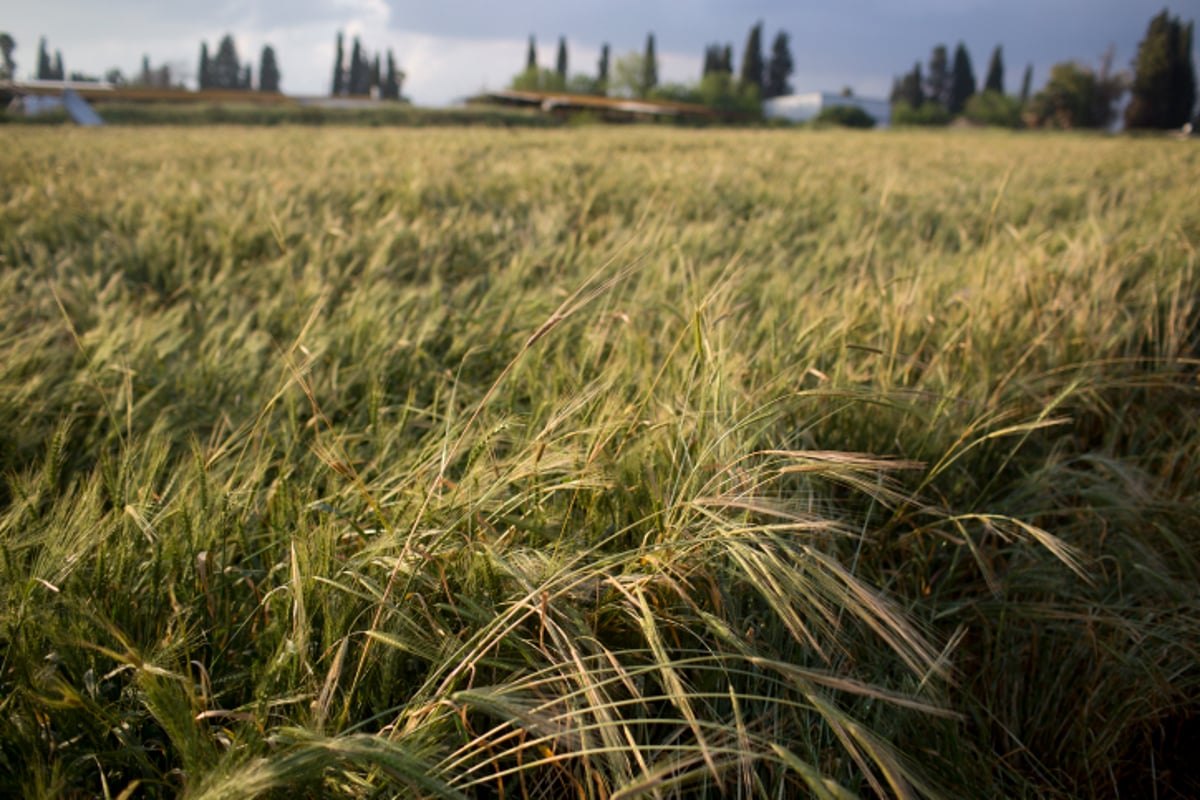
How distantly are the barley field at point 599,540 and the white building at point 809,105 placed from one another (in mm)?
58647

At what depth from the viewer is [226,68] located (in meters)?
69.4

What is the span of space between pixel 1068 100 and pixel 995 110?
575 cm

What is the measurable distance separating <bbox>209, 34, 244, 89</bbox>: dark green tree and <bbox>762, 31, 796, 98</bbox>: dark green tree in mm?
51047

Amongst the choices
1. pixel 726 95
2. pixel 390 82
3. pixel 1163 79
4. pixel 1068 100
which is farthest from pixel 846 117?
pixel 390 82

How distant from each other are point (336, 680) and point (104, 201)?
4581 mm

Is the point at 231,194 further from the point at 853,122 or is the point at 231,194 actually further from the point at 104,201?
the point at 853,122

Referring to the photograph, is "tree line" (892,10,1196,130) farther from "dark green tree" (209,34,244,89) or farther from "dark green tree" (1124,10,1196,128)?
"dark green tree" (209,34,244,89)

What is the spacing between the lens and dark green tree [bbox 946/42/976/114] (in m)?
67.4

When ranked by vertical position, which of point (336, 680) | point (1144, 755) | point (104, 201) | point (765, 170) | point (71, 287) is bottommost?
point (1144, 755)

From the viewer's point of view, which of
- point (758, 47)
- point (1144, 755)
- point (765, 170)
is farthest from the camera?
point (758, 47)

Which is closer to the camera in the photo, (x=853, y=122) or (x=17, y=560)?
(x=17, y=560)

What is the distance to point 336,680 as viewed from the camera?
0.86 meters

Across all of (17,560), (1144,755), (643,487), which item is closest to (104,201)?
(17,560)

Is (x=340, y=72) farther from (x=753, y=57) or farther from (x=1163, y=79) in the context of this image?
(x=1163, y=79)
